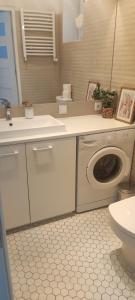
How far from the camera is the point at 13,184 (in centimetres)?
182

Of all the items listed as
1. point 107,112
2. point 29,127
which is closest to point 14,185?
point 29,127

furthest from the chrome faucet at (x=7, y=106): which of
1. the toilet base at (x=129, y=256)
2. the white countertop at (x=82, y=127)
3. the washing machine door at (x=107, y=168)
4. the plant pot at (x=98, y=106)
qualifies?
the toilet base at (x=129, y=256)

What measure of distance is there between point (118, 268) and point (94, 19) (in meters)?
2.19

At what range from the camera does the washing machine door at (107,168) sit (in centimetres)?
204

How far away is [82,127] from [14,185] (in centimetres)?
76

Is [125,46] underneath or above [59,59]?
above

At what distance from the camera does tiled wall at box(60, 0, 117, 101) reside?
218cm

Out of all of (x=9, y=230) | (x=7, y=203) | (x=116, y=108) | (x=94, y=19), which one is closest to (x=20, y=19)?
(x=94, y=19)

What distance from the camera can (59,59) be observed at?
83.9 inches

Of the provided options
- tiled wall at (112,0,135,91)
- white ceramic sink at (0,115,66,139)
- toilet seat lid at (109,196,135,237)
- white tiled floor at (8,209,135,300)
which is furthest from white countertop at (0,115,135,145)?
white tiled floor at (8,209,135,300)

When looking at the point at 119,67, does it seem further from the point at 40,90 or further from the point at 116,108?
the point at 40,90

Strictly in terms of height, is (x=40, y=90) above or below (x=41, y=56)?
below

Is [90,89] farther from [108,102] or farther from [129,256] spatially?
[129,256]

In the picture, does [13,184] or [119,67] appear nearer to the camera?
[13,184]
